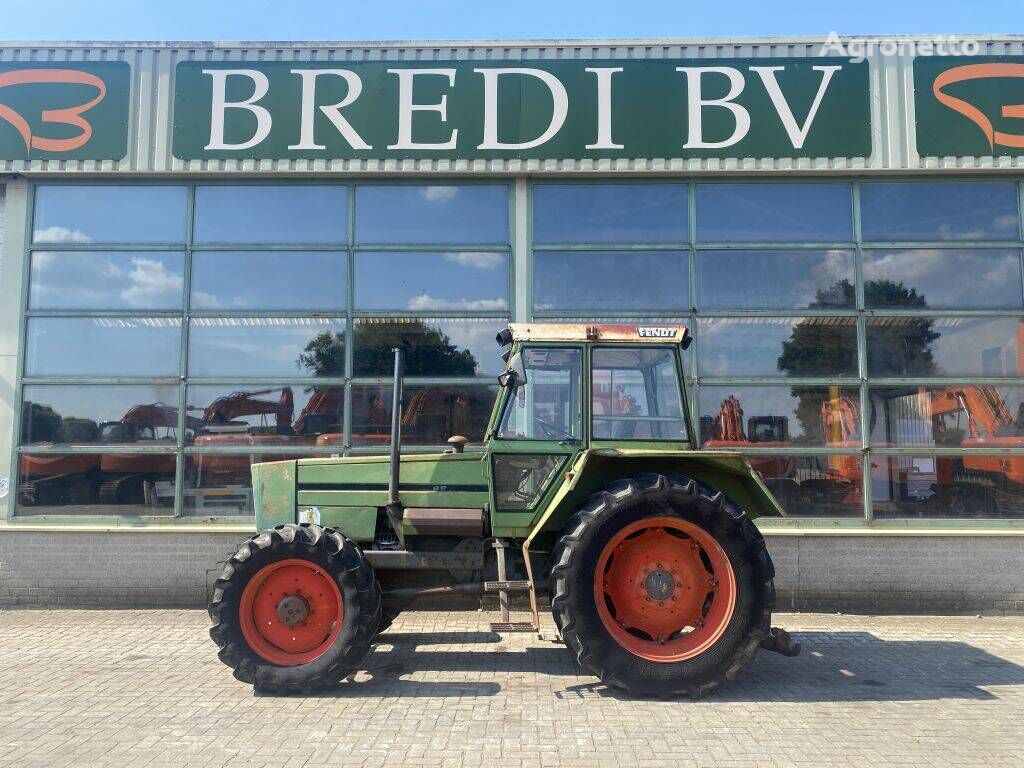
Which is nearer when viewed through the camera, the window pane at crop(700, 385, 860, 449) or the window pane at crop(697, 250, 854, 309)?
the window pane at crop(700, 385, 860, 449)

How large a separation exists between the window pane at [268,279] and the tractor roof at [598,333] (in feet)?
11.1

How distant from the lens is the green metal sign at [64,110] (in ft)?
25.5

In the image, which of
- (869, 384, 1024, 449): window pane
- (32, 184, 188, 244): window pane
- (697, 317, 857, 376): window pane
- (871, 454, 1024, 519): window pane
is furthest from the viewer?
(32, 184, 188, 244): window pane

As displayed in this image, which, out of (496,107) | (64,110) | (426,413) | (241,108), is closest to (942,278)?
(496,107)

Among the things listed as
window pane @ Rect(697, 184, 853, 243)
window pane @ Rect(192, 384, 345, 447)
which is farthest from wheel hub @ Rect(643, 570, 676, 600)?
window pane @ Rect(697, 184, 853, 243)

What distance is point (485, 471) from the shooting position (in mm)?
5199

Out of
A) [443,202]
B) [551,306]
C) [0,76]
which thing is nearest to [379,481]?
[551,306]

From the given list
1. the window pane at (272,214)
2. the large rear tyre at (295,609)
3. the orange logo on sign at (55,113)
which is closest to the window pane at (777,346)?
the window pane at (272,214)

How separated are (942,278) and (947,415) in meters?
1.49

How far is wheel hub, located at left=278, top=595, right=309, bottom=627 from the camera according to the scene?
4.81 m

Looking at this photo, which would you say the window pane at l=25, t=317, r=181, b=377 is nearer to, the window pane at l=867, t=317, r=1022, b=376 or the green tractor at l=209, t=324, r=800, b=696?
the green tractor at l=209, t=324, r=800, b=696

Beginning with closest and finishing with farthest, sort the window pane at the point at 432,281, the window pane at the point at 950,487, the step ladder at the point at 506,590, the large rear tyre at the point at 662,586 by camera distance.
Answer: the large rear tyre at the point at 662,586 → the step ladder at the point at 506,590 → the window pane at the point at 950,487 → the window pane at the point at 432,281

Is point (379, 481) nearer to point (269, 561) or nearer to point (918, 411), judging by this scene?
point (269, 561)

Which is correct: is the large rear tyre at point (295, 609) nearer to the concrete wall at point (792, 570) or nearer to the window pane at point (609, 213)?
the concrete wall at point (792, 570)
